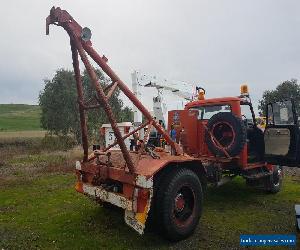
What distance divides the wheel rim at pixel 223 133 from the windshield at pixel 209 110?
47 centimetres

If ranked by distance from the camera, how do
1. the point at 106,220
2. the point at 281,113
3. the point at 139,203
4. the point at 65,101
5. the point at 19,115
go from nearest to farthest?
1. the point at 139,203
2. the point at 106,220
3. the point at 281,113
4. the point at 65,101
5. the point at 19,115

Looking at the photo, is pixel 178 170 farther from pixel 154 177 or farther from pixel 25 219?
pixel 25 219

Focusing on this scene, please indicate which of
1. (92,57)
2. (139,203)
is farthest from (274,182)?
(92,57)

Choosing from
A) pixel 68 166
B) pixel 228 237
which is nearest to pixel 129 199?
pixel 228 237

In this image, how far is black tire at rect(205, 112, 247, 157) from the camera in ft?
24.8

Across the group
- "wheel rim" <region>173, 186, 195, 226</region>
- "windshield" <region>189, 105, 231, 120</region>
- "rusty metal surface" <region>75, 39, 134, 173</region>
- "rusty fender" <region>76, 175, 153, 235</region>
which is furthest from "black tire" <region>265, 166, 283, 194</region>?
"rusty metal surface" <region>75, 39, 134, 173</region>

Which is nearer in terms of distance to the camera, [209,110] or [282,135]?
[282,135]

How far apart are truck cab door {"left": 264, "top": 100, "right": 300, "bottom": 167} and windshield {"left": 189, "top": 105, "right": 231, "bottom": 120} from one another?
Result: 1.14 m

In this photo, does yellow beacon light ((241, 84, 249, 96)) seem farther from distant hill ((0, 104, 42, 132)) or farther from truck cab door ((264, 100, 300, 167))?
distant hill ((0, 104, 42, 132))

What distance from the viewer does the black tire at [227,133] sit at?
7.57 m

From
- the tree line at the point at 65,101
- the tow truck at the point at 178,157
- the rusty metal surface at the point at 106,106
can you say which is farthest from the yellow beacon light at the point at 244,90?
the tree line at the point at 65,101

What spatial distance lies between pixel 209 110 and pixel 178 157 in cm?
297

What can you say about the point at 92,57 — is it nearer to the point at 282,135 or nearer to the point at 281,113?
the point at 281,113

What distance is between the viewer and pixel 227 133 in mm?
8023
